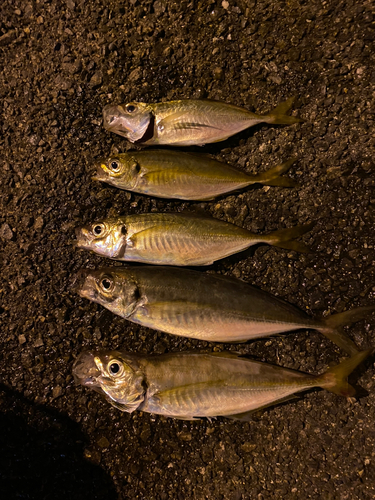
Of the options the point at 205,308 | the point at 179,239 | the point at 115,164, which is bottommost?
the point at 205,308

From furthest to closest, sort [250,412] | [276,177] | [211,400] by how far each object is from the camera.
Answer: [276,177] < [250,412] < [211,400]

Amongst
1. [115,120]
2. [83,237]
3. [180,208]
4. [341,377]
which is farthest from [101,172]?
[341,377]

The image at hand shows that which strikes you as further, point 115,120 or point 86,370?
point 115,120

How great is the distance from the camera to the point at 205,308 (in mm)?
2184

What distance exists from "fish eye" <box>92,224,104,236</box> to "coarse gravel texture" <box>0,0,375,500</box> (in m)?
0.24

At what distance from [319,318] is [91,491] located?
2.20 m

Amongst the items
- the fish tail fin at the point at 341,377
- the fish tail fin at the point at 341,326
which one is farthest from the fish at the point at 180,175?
the fish tail fin at the point at 341,377

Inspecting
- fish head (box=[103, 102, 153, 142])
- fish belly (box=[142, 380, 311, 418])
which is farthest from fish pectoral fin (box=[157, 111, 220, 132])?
fish belly (box=[142, 380, 311, 418])

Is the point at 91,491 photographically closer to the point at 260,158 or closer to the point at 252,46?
the point at 260,158

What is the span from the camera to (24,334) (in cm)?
257

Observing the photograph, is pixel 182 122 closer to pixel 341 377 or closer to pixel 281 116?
pixel 281 116

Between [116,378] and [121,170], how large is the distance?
4.94ft

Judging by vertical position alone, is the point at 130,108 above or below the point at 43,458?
above

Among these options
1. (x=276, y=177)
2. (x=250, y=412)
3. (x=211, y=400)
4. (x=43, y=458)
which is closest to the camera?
(x=211, y=400)
